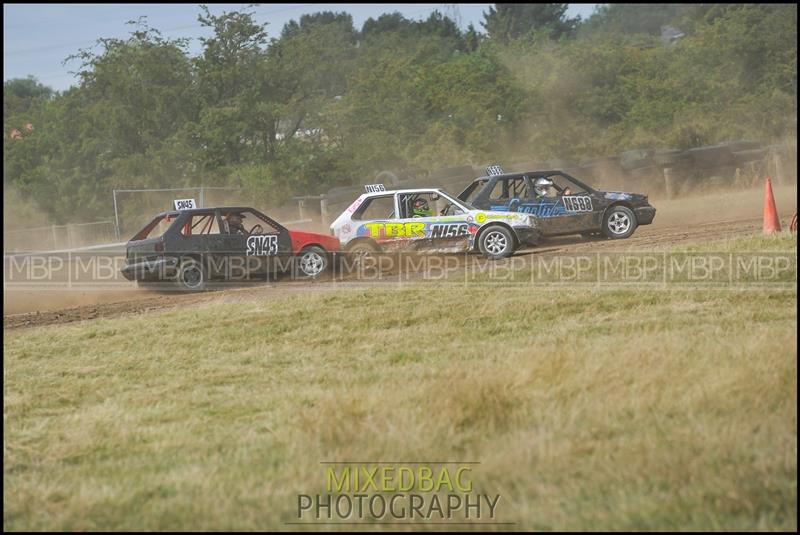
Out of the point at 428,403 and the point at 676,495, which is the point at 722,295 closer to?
the point at 428,403

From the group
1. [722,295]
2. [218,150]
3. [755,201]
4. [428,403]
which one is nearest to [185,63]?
[218,150]

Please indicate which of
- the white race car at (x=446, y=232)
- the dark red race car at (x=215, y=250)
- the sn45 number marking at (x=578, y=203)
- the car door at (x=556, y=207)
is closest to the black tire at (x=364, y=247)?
the white race car at (x=446, y=232)

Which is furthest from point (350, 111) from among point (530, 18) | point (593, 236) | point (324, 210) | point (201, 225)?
point (530, 18)

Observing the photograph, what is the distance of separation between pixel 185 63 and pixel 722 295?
111 ft

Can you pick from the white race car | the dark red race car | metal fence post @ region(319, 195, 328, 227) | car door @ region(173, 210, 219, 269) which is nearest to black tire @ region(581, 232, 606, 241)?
the white race car

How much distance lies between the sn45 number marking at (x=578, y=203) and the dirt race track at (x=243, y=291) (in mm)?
623

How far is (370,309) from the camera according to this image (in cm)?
1166

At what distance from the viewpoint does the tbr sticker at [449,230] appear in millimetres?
15453

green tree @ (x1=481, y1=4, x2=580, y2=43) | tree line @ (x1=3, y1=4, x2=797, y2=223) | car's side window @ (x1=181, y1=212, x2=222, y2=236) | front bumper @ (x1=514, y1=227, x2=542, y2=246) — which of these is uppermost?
green tree @ (x1=481, y1=4, x2=580, y2=43)

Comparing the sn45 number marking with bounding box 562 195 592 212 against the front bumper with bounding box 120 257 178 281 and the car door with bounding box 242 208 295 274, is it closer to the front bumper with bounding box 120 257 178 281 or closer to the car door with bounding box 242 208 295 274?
the car door with bounding box 242 208 295 274

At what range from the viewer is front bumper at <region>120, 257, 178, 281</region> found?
1447cm

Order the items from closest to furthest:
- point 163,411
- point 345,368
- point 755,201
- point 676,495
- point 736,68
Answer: point 676,495 → point 163,411 → point 345,368 → point 755,201 → point 736,68

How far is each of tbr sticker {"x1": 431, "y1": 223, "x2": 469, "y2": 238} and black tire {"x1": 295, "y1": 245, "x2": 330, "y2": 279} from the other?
181cm

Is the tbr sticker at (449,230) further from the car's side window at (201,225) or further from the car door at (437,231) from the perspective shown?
the car's side window at (201,225)
